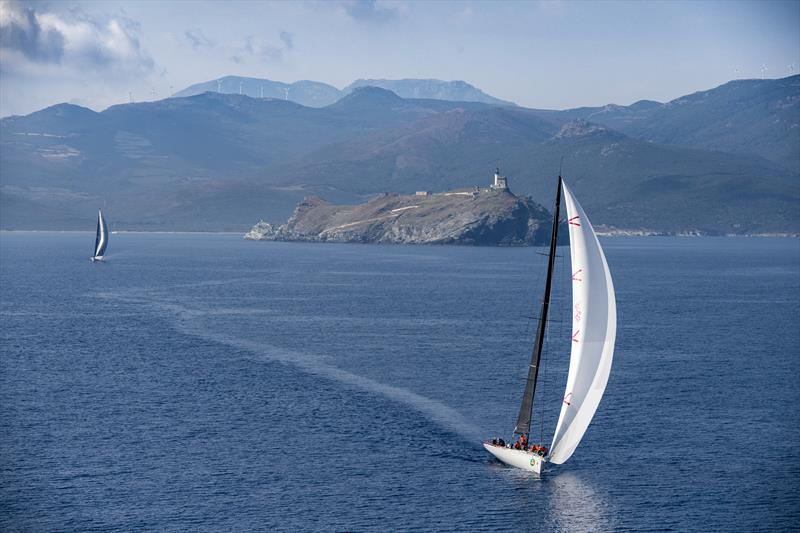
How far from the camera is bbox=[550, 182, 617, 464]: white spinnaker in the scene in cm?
5812

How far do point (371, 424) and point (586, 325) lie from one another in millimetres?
19391

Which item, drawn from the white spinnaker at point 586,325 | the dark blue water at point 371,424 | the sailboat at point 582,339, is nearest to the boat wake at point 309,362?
the dark blue water at point 371,424

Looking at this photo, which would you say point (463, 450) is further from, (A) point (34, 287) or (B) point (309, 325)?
(A) point (34, 287)

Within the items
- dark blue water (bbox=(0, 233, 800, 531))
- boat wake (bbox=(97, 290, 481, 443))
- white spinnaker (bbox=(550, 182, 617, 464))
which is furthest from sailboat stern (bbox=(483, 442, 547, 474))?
boat wake (bbox=(97, 290, 481, 443))

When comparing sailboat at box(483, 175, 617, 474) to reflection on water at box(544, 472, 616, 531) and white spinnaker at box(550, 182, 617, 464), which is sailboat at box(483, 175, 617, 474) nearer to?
white spinnaker at box(550, 182, 617, 464)

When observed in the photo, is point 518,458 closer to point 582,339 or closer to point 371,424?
point 582,339

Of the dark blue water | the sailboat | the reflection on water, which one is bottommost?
the reflection on water

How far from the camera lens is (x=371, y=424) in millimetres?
72375

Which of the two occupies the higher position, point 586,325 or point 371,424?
point 586,325

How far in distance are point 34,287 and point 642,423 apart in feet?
410

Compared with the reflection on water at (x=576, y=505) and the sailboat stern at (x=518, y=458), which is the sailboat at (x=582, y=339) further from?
the reflection on water at (x=576, y=505)

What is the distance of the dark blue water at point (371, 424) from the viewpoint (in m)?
55.2

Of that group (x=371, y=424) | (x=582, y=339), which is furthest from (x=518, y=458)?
(x=371, y=424)

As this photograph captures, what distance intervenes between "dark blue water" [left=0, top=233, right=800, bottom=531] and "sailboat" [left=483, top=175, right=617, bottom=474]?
1.80m
